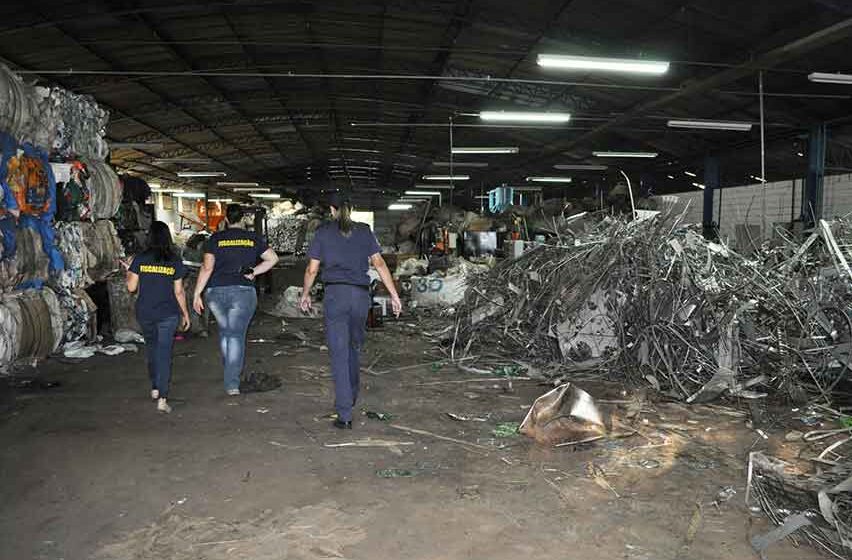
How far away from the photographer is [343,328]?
16.0 ft

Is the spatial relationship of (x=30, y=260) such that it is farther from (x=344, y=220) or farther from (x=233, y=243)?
(x=344, y=220)

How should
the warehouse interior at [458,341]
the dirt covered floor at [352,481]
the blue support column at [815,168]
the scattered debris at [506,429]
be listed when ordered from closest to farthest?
the dirt covered floor at [352,481] → the warehouse interior at [458,341] → the scattered debris at [506,429] → the blue support column at [815,168]

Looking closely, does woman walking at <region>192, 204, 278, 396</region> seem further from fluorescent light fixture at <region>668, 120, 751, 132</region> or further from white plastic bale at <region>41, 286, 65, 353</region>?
fluorescent light fixture at <region>668, 120, 751, 132</region>

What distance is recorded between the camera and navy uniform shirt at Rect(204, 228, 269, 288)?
5613 millimetres

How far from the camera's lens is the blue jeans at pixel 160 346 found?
5.29 meters

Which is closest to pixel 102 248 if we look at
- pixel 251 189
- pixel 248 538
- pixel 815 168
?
pixel 248 538

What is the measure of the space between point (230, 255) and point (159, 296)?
0.72 meters

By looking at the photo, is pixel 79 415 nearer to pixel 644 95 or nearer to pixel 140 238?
pixel 140 238

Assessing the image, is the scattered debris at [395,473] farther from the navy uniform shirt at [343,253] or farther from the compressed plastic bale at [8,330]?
the compressed plastic bale at [8,330]

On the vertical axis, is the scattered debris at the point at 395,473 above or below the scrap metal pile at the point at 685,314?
below

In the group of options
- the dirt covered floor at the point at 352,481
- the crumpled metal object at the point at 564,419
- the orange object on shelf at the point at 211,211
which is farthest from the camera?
the orange object on shelf at the point at 211,211

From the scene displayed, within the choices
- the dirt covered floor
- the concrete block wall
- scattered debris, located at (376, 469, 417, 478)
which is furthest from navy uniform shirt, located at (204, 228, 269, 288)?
the concrete block wall

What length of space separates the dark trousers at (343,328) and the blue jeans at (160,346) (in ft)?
5.00

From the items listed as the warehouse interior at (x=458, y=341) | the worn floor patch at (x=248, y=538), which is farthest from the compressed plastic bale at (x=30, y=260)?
the worn floor patch at (x=248, y=538)
